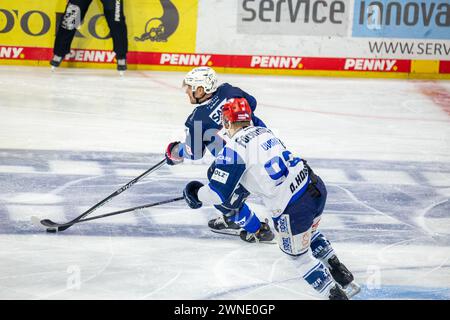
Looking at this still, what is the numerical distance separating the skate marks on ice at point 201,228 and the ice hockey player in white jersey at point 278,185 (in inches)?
16.0

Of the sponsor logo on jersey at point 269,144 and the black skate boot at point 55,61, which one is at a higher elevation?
the sponsor logo on jersey at point 269,144

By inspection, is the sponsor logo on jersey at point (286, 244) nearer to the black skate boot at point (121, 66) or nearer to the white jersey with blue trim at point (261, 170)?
the white jersey with blue trim at point (261, 170)

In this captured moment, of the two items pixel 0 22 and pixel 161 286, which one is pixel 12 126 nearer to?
pixel 0 22

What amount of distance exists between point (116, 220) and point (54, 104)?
11.9 feet

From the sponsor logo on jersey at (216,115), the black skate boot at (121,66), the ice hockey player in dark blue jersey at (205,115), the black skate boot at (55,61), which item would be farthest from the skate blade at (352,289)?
the black skate boot at (55,61)

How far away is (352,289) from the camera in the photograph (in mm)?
5527

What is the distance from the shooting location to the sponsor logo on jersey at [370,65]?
1226 cm

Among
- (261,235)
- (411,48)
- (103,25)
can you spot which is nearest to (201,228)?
(261,235)

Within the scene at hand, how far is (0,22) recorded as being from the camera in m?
11.6

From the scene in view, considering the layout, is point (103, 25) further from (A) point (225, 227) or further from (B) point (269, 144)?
(B) point (269, 144)

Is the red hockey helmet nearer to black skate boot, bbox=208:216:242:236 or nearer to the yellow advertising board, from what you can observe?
black skate boot, bbox=208:216:242:236

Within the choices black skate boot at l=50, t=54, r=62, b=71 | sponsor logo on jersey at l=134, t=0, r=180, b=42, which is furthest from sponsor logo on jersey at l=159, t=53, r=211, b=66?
black skate boot at l=50, t=54, r=62, b=71

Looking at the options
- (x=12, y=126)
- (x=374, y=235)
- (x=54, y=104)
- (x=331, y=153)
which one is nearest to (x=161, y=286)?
(x=374, y=235)

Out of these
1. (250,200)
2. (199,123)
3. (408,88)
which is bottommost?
(408,88)
